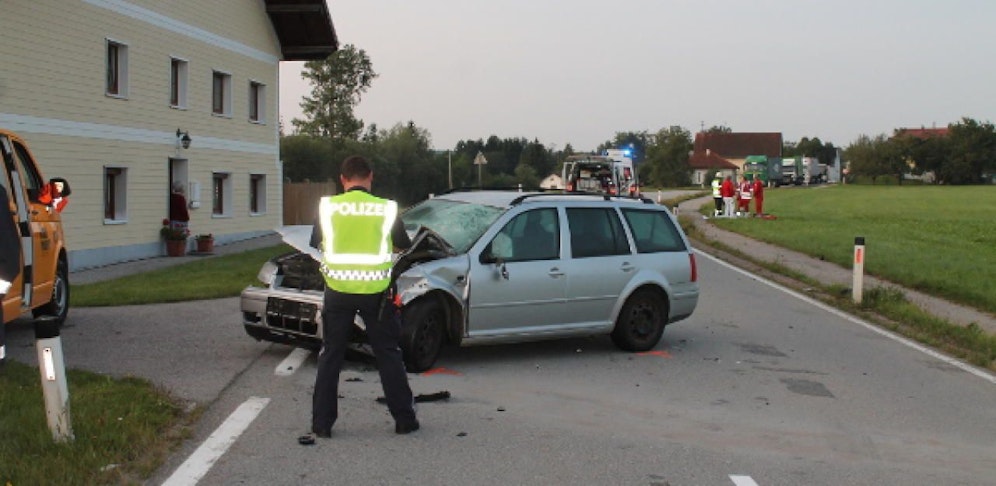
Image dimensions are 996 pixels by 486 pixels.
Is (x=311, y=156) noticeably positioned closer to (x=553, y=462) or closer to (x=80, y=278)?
(x=80, y=278)

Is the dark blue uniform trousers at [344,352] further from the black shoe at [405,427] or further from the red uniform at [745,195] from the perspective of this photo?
the red uniform at [745,195]

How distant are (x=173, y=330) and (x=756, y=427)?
20.5 ft

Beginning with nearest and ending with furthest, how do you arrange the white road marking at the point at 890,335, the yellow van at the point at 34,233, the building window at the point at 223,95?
1. the yellow van at the point at 34,233
2. the white road marking at the point at 890,335
3. the building window at the point at 223,95

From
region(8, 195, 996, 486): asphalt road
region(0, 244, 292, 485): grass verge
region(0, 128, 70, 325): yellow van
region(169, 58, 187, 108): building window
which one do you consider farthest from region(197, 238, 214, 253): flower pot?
region(0, 244, 292, 485): grass verge

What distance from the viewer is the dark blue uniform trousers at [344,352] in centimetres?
646

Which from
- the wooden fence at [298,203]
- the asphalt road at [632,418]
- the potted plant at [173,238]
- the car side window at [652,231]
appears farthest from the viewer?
the wooden fence at [298,203]

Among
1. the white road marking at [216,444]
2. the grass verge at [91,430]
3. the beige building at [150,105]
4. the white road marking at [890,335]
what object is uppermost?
the beige building at [150,105]

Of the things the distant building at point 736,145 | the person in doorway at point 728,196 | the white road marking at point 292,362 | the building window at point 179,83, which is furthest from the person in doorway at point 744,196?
the distant building at point 736,145

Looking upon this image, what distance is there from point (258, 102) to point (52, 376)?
85.2ft

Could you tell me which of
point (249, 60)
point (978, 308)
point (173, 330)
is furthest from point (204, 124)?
point (978, 308)

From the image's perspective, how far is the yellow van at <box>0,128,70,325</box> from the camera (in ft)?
30.2

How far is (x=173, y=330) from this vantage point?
10828 mm

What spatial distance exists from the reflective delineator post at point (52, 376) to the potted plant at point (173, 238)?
19.2 m

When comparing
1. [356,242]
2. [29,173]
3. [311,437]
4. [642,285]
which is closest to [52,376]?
[311,437]
